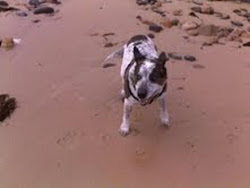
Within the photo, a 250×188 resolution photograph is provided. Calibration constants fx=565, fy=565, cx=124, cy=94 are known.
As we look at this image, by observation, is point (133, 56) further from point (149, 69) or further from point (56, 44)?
point (56, 44)

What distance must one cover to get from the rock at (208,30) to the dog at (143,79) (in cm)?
176

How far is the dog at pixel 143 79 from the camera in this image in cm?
462

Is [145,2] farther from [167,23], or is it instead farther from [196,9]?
[167,23]

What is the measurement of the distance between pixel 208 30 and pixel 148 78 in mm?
2628

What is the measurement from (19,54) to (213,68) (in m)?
2.18

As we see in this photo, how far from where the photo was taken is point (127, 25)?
23.2ft

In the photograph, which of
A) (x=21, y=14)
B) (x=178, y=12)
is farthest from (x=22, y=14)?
(x=178, y=12)

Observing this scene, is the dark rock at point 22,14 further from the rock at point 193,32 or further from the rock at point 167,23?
the rock at point 193,32

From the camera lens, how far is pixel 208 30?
7.01m

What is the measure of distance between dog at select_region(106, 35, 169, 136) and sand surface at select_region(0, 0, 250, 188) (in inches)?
7.0

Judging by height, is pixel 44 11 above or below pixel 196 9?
above

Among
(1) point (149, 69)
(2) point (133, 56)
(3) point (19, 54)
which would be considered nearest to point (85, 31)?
(3) point (19, 54)

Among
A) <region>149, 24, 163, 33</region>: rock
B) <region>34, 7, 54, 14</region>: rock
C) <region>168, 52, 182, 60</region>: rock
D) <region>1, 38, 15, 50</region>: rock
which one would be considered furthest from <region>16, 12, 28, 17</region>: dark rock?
<region>168, 52, 182, 60</region>: rock

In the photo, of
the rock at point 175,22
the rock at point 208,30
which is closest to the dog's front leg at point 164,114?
the rock at point 208,30
